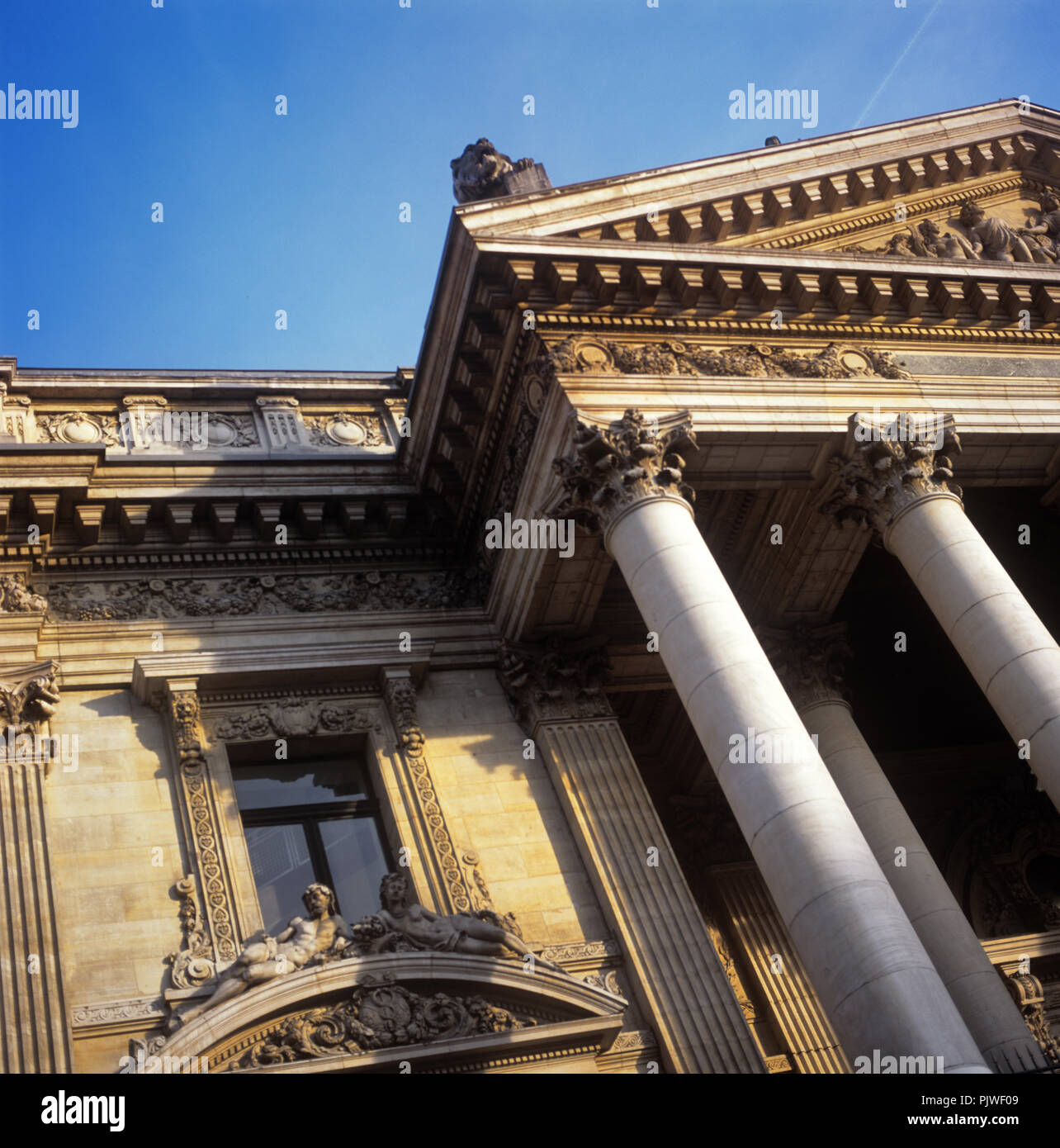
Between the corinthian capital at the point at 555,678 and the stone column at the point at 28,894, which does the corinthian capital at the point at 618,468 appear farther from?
the stone column at the point at 28,894

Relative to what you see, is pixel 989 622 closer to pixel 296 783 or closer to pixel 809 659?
pixel 809 659

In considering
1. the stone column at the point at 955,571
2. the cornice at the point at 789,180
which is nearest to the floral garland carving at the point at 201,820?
the cornice at the point at 789,180

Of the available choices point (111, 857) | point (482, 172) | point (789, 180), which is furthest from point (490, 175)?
point (111, 857)

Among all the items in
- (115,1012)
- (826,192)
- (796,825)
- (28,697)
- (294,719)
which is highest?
(826,192)

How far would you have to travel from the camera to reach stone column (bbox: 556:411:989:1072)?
11023 millimetres

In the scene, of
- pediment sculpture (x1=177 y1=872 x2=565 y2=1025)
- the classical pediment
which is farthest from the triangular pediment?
the classical pediment

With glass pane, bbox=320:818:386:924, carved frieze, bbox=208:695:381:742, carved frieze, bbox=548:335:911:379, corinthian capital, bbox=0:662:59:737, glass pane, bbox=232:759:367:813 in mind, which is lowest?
glass pane, bbox=320:818:386:924

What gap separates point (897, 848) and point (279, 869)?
7.25 meters

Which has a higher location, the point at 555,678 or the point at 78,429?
the point at 78,429

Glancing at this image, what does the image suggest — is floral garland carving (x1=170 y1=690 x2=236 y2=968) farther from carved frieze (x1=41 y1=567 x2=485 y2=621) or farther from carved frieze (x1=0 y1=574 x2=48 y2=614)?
carved frieze (x1=0 y1=574 x2=48 y2=614)

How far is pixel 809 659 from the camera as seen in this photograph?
59.3ft

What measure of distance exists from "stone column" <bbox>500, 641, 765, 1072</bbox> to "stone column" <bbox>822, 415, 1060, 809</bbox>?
380 cm

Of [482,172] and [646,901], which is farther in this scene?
[482,172]

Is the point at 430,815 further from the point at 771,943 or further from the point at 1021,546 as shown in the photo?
the point at 1021,546
